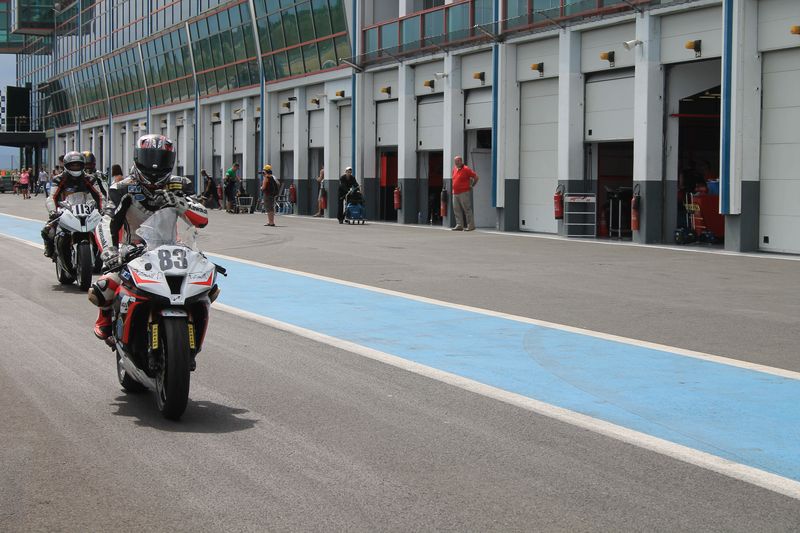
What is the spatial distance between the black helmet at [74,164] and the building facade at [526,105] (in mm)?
12555

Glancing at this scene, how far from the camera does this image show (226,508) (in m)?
4.95

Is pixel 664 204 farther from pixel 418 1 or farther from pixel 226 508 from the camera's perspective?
pixel 226 508

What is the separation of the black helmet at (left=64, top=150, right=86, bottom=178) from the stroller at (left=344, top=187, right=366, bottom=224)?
2006cm

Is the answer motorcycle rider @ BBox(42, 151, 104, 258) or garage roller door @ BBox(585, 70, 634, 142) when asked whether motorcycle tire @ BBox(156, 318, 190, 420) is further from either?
garage roller door @ BBox(585, 70, 634, 142)

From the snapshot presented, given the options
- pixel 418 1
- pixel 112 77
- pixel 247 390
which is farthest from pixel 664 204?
pixel 112 77

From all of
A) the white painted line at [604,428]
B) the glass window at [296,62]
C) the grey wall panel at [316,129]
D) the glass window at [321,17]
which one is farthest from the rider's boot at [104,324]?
the glass window at [296,62]

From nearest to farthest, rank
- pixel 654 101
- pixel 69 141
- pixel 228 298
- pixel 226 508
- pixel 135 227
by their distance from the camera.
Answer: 1. pixel 226 508
2. pixel 135 227
3. pixel 228 298
4. pixel 654 101
5. pixel 69 141

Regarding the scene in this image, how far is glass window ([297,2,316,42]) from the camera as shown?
4184 centimetres

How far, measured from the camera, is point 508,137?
98.9 feet

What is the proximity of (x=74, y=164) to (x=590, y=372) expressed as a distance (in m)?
8.51

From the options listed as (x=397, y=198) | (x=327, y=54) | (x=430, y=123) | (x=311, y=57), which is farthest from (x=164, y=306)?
(x=311, y=57)

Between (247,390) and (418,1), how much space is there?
29.1 metres

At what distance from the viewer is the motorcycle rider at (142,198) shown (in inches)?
279

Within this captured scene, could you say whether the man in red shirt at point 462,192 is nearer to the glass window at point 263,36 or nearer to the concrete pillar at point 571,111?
the concrete pillar at point 571,111
